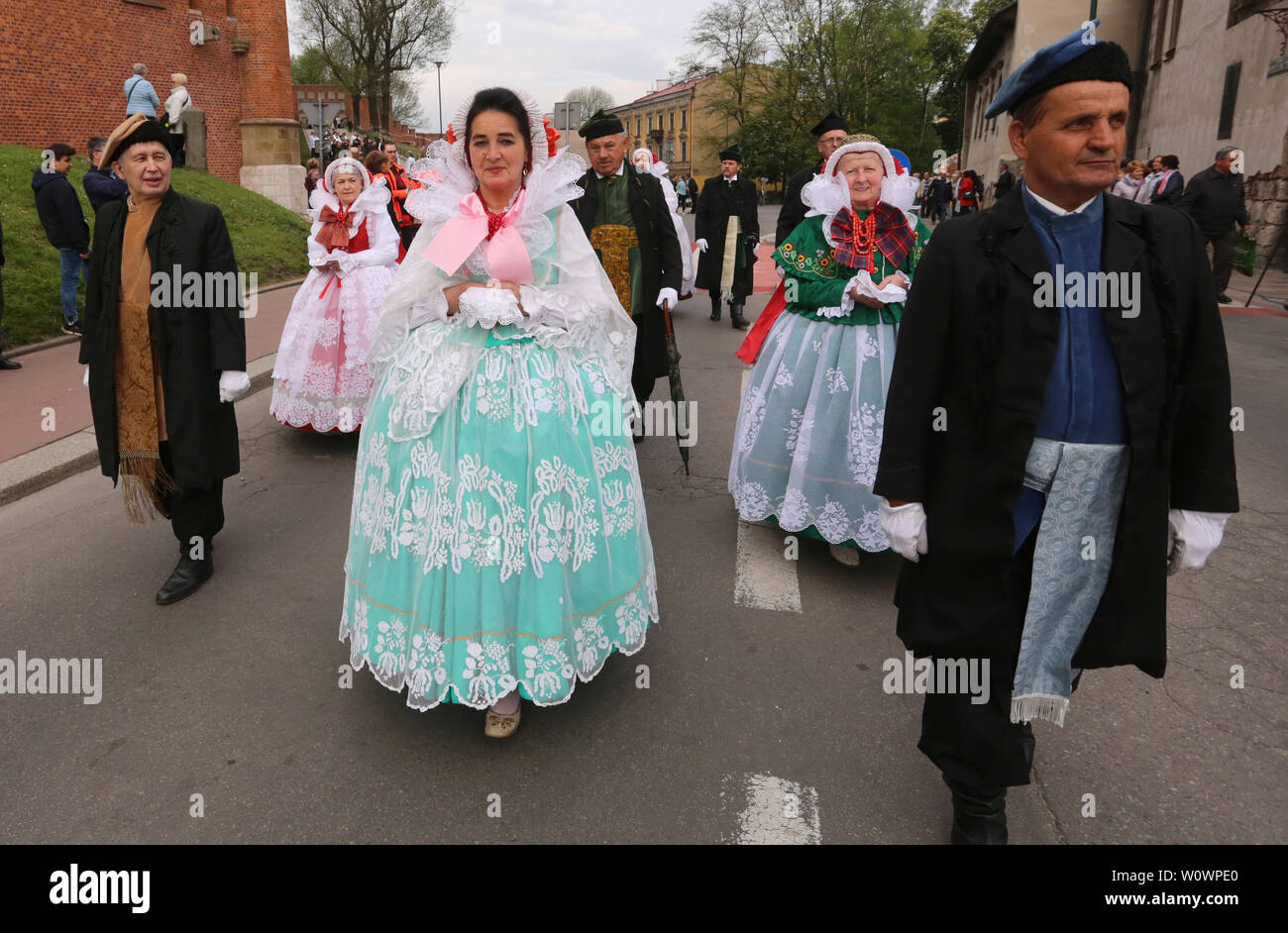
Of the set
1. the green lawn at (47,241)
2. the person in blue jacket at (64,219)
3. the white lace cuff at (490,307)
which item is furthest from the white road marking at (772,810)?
the person in blue jacket at (64,219)

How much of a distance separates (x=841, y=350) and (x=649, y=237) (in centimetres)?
228

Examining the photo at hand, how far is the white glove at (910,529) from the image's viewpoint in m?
2.27

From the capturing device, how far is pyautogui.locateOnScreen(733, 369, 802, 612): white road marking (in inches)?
162

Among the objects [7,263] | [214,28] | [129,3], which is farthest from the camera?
[214,28]

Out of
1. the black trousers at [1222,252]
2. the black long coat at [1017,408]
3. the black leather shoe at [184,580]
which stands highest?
the black trousers at [1222,252]

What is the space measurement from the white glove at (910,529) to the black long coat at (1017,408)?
0.03 meters

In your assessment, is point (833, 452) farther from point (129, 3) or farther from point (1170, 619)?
point (129, 3)

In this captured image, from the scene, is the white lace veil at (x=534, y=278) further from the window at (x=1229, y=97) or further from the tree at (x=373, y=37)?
the tree at (x=373, y=37)

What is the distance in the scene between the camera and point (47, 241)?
38.3 feet

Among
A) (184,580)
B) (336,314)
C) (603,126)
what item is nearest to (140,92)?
(336,314)

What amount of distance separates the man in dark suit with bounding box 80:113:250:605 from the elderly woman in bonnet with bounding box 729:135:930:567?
8.89 feet

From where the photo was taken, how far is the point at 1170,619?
3.94m
